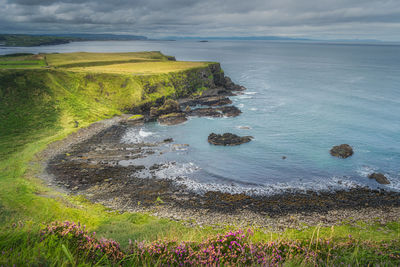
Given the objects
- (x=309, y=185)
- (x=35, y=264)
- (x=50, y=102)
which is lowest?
(x=309, y=185)

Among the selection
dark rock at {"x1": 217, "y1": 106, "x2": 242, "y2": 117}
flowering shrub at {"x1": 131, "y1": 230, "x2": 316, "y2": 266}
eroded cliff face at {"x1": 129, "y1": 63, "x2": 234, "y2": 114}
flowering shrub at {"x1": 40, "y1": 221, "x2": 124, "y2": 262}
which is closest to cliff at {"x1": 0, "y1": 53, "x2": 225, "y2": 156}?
eroded cliff face at {"x1": 129, "y1": 63, "x2": 234, "y2": 114}

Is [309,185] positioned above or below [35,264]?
below

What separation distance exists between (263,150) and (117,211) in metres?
29.1

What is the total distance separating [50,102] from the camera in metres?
62.8

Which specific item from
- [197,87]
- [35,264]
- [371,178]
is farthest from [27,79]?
[371,178]

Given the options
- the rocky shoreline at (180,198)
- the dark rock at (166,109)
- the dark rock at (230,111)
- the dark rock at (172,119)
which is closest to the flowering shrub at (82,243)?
the rocky shoreline at (180,198)

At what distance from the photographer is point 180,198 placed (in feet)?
98.0

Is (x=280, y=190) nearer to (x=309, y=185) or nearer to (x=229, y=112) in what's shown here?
(x=309, y=185)

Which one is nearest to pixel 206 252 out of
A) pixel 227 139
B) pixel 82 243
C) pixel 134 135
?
pixel 82 243

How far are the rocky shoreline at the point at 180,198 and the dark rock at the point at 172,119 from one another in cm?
1710

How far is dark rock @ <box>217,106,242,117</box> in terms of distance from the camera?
6569 centimetres

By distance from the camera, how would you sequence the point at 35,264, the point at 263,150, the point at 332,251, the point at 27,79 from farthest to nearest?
the point at 27,79
the point at 263,150
the point at 332,251
the point at 35,264

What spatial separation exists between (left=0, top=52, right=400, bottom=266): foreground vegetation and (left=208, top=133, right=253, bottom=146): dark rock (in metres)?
25.5

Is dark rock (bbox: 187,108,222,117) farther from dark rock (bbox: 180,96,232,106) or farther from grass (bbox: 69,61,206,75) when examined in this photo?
grass (bbox: 69,61,206,75)
